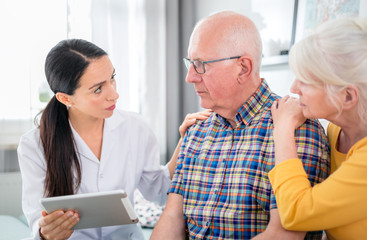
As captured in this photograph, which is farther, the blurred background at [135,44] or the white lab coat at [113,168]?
the blurred background at [135,44]

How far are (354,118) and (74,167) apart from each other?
3.71 feet

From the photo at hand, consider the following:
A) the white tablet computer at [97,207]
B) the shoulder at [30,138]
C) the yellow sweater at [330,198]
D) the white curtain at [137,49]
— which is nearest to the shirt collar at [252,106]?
the yellow sweater at [330,198]

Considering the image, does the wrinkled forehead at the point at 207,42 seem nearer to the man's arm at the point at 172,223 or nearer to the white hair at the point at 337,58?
the white hair at the point at 337,58

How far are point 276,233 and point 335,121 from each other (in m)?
0.37

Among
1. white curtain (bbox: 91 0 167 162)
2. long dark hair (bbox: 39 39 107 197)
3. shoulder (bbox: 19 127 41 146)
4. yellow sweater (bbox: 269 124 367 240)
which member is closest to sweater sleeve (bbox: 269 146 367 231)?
yellow sweater (bbox: 269 124 367 240)

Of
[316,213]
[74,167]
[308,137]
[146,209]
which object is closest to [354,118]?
[308,137]

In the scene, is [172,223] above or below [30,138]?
below

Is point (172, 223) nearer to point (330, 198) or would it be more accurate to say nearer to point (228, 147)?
point (228, 147)

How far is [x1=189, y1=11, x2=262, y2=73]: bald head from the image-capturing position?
A: 1.34 metres

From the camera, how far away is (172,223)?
1413 mm

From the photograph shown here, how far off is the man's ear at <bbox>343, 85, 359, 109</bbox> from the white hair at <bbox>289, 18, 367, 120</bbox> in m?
0.01

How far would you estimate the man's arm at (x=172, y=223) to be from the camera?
1396 millimetres

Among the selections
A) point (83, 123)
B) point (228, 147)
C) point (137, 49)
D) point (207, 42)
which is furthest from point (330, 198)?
point (137, 49)

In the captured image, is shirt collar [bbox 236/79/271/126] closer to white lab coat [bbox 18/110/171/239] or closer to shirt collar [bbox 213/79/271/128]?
shirt collar [bbox 213/79/271/128]
